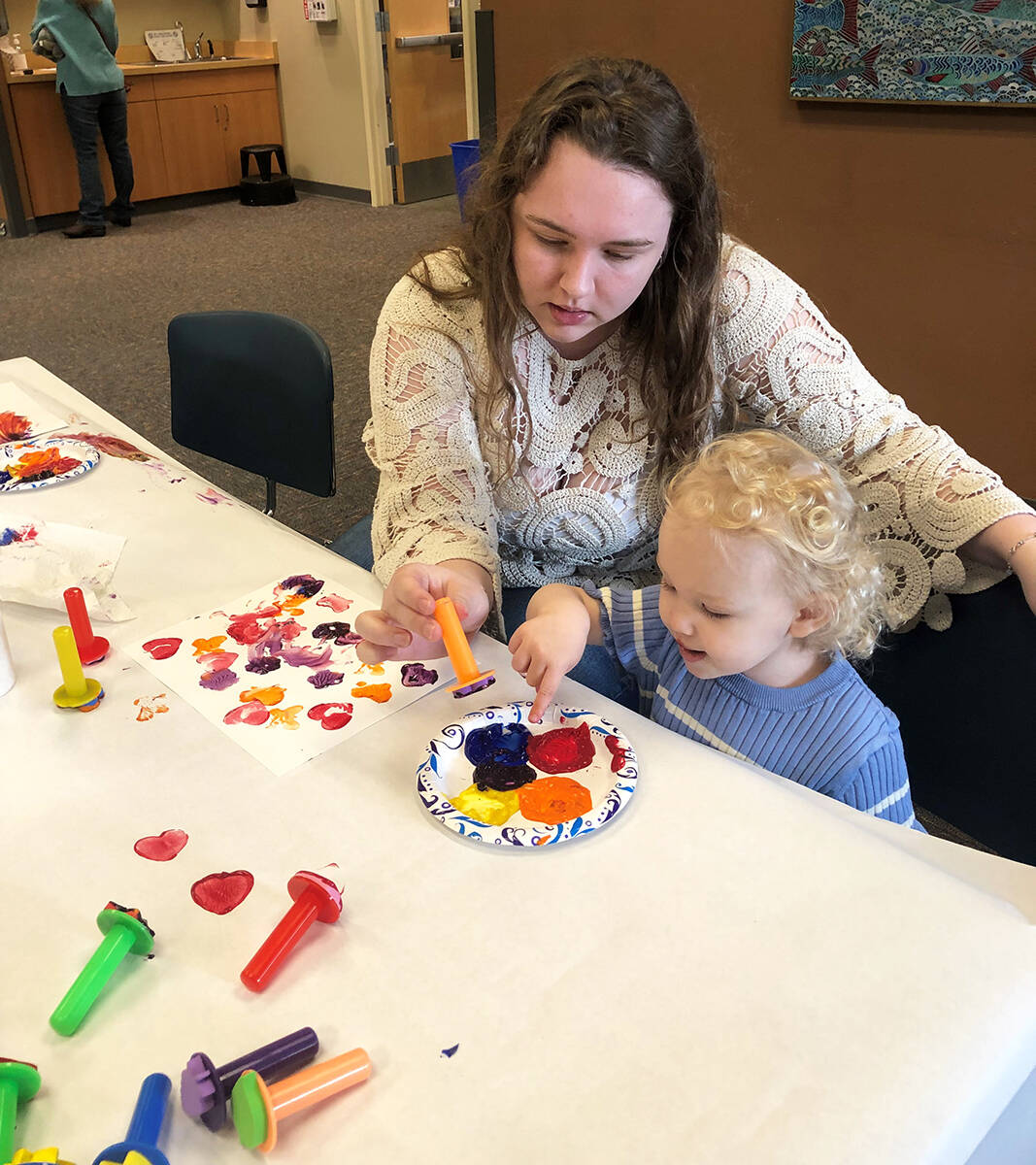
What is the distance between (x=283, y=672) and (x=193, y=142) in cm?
575

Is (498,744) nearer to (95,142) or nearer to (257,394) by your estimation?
(257,394)

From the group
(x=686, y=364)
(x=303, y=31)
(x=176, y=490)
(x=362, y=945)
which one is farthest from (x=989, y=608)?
(x=303, y=31)

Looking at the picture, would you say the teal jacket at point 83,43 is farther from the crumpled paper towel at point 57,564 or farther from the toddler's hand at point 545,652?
the toddler's hand at point 545,652

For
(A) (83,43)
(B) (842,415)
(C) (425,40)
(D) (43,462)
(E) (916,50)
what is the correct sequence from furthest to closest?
(C) (425,40) → (A) (83,43) → (E) (916,50) → (D) (43,462) → (B) (842,415)

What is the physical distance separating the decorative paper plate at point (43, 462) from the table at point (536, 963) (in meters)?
0.53

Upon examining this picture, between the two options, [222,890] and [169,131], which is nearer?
[222,890]

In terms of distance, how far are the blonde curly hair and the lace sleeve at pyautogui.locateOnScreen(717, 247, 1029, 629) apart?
16 centimetres

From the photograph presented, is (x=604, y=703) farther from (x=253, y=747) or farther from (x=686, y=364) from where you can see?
(x=686, y=364)

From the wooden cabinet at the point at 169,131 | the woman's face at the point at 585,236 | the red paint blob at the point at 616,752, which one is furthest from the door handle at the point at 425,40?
the red paint blob at the point at 616,752

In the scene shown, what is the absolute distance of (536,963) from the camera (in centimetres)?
66

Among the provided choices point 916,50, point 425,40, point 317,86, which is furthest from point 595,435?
point 317,86

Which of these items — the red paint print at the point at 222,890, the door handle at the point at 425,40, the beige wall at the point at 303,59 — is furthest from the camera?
the beige wall at the point at 303,59

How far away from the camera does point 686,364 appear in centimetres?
117

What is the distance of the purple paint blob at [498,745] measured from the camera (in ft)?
2.78
